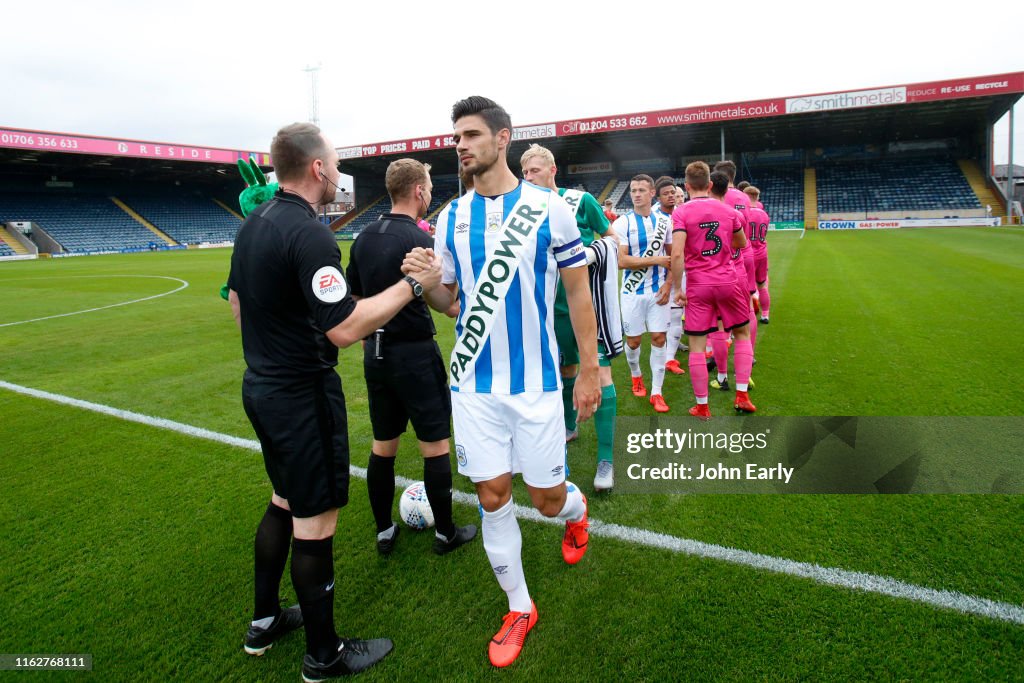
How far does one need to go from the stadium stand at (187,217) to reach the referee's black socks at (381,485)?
48792 mm

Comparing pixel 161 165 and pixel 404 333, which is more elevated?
pixel 161 165

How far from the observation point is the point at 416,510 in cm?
346

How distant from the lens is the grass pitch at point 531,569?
92.6 inches

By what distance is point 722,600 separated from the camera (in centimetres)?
264

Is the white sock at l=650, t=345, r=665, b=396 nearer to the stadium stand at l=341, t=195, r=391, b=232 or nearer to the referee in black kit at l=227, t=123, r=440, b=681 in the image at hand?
the referee in black kit at l=227, t=123, r=440, b=681

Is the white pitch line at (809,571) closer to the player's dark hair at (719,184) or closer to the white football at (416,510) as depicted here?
the white football at (416,510)

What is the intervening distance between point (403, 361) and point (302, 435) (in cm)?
87

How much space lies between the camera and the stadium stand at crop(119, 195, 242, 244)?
4525cm

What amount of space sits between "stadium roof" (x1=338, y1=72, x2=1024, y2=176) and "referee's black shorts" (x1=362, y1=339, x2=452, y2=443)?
35.2 m

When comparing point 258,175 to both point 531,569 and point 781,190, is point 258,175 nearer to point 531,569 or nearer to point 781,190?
point 531,569

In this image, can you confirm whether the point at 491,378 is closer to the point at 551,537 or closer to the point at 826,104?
the point at 551,537

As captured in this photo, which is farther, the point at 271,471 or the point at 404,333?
the point at 404,333

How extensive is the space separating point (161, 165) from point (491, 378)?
5192 cm

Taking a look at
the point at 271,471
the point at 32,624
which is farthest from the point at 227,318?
the point at 271,471
